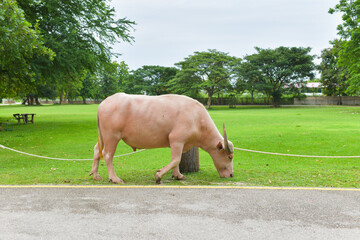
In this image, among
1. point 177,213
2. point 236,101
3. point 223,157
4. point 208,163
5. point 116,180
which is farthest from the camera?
point 236,101

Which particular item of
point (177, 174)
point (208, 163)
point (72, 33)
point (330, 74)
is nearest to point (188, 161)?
point (177, 174)

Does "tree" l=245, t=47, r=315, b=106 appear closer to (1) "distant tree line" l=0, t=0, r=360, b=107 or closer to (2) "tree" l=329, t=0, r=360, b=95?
(1) "distant tree line" l=0, t=0, r=360, b=107

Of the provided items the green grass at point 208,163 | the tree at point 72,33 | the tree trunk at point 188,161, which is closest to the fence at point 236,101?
the tree at point 72,33

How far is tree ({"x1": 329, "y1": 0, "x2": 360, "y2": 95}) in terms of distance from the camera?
115 ft

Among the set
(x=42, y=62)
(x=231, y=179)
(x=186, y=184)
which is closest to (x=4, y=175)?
(x=186, y=184)

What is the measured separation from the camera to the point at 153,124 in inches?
266

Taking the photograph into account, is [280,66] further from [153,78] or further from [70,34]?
[70,34]

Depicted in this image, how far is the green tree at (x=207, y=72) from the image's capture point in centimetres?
6044

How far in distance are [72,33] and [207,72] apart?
139ft

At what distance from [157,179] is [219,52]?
57.5 metres

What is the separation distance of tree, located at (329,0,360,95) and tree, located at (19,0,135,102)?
2424 centimetres

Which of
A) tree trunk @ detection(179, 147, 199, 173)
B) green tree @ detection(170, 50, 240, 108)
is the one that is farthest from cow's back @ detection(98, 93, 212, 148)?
green tree @ detection(170, 50, 240, 108)

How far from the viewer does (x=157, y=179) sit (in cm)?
653

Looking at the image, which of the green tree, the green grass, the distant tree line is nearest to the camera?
the green grass
